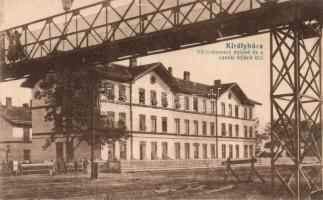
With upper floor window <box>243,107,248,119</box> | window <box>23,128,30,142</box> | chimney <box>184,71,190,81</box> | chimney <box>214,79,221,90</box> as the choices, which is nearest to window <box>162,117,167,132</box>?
chimney <box>184,71,190,81</box>

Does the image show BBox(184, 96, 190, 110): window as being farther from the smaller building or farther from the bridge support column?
the bridge support column

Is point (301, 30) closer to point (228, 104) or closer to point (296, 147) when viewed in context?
point (296, 147)

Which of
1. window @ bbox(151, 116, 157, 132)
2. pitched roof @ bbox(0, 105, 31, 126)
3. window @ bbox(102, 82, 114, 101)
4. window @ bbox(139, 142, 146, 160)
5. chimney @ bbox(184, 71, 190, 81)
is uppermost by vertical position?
chimney @ bbox(184, 71, 190, 81)

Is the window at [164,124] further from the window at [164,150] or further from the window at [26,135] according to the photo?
the window at [26,135]

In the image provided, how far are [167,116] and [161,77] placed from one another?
3.54m

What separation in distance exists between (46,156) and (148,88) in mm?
9592

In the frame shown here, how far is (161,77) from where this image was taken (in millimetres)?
40438

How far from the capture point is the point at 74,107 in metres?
27.0

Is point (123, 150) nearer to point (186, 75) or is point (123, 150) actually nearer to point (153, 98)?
point (153, 98)

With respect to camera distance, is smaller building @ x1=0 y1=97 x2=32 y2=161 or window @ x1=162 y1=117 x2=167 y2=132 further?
smaller building @ x1=0 y1=97 x2=32 y2=161

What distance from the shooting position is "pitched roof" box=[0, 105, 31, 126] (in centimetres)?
4350

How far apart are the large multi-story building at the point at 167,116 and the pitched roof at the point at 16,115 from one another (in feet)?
21.5

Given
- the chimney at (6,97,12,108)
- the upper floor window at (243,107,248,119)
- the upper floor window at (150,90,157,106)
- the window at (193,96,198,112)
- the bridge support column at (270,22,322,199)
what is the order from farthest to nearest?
the upper floor window at (243,107,248,119)
the chimney at (6,97,12,108)
the window at (193,96,198,112)
the upper floor window at (150,90,157,106)
the bridge support column at (270,22,322,199)

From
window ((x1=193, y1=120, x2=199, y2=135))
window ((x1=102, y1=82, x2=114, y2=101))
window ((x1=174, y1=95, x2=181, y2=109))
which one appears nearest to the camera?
window ((x1=102, y1=82, x2=114, y2=101))
